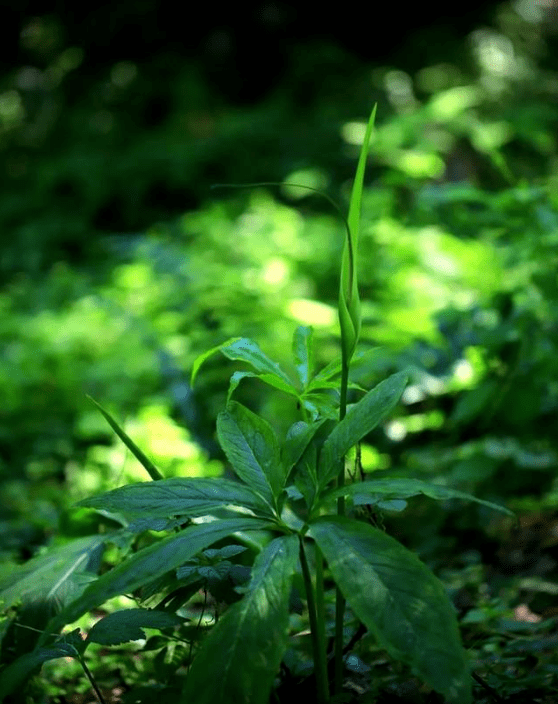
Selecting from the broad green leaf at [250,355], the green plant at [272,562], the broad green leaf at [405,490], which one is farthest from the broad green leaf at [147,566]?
the broad green leaf at [250,355]

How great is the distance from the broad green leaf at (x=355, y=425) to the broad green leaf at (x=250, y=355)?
0.43 feet

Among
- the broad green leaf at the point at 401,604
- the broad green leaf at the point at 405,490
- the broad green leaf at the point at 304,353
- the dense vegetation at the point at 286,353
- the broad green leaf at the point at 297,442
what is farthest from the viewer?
the dense vegetation at the point at 286,353

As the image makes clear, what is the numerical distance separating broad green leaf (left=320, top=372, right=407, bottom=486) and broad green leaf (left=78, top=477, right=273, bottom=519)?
0.10m

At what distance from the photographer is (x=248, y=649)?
96 centimetres

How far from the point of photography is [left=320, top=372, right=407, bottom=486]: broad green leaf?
110 centimetres

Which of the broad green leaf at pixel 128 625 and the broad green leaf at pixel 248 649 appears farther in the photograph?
the broad green leaf at pixel 128 625

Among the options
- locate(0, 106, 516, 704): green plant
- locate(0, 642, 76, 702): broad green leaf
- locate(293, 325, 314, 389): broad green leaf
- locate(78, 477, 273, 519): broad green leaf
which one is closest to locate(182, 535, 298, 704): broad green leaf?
locate(0, 106, 516, 704): green plant

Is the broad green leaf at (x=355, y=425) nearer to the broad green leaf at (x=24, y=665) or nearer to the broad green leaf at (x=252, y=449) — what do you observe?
the broad green leaf at (x=252, y=449)

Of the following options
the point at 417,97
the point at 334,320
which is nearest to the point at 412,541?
the point at 334,320

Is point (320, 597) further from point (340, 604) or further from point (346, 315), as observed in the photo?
point (346, 315)

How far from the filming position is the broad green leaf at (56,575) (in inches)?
52.0

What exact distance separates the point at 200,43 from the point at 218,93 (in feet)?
1.71

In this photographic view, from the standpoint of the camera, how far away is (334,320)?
284 centimetres

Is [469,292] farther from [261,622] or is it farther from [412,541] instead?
[261,622]
